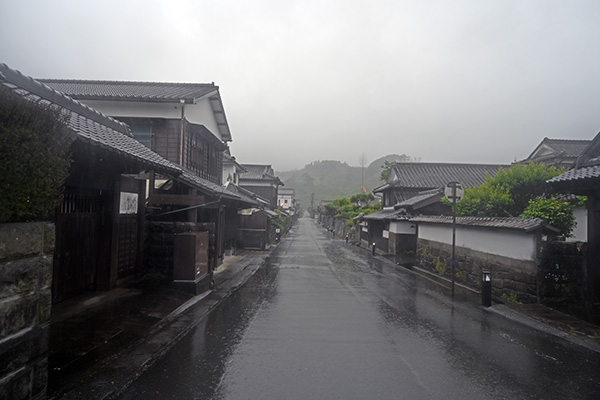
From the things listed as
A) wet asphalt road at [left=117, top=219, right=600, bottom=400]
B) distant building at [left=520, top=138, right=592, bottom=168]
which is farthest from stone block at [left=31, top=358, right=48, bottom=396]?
distant building at [left=520, top=138, right=592, bottom=168]

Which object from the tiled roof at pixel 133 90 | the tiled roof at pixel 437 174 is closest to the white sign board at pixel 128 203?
the tiled roof at pixel 133 90

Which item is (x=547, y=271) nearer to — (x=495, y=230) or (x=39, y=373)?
(x=495, y=230)

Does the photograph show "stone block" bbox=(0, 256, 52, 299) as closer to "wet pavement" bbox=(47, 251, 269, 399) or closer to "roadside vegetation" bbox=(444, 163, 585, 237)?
"wet pavement" bbox=(47, 251, 269, 399)

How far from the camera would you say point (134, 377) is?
4.64 m

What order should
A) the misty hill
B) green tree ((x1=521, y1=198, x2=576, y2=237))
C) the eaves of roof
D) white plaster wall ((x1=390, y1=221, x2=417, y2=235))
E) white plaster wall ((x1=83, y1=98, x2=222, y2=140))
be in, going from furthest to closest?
the misty hill
white plaster wall ((x1=390, y1=221, x2=417, y2=235))
white plaster wall ((x1=83, y1=98, x2=222, y2=140))
green tree ((x1=521, y1=198, x2=576, y2=237))
the eaves of roof

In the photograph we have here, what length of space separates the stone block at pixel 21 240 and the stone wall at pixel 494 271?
11101 mm

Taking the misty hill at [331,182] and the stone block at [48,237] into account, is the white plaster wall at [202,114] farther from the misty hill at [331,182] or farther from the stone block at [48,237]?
the misty hill at [331,182]

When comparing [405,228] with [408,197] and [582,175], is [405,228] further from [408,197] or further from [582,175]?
[582,175]

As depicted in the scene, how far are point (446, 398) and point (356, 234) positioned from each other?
32654 millimetres

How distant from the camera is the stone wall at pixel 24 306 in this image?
3135 millimetres

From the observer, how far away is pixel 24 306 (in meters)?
3.35

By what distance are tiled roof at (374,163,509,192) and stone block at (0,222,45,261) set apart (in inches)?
1124

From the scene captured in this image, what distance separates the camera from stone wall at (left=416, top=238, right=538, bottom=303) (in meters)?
9.40

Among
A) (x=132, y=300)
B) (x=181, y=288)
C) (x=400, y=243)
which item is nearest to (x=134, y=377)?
(x=132, y=300)
